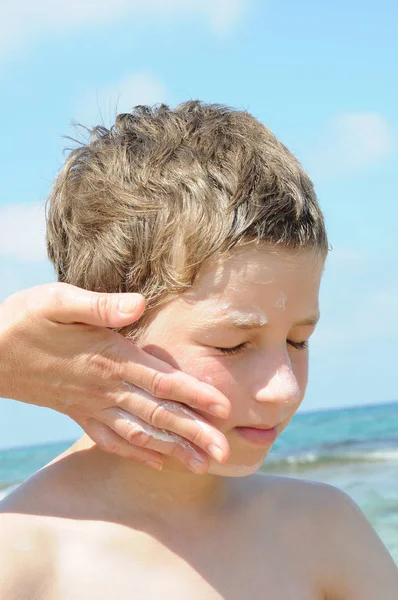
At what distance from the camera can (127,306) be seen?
69.9 inches

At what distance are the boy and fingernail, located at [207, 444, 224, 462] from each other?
10cm

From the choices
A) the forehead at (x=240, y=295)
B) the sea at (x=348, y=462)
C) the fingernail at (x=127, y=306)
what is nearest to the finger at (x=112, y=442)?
the forehead at (x=240, y=295)

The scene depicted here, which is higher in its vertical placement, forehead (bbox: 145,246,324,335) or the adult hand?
forehead (bbox: 145,246,324,335)

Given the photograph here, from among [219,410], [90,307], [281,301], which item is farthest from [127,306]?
[281,301]

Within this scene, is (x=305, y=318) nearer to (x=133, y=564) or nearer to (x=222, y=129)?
(x=222, y=129)

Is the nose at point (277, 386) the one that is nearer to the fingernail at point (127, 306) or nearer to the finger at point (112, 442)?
the finger at point (112, 442)

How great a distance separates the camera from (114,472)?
87.0 inches

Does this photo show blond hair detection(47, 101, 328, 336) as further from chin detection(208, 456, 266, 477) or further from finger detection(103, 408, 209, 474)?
chin detection(208, 456, 266, 477)

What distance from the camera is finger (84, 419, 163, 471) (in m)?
2.04

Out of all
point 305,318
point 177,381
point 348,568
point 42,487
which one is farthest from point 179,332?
point 348,568

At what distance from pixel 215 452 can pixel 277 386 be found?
0.25 metres

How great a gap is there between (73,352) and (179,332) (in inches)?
10.9

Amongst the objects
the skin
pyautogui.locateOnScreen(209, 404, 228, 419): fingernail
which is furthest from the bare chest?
pyautogui.locateOnScreen(209, 404, 228, 419): fingernail

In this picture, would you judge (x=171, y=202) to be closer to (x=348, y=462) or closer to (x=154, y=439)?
(x=154, y=439)
